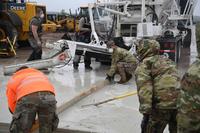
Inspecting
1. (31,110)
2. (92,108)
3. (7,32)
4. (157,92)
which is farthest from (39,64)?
(157,92)

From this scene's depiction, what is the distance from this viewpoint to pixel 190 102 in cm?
291

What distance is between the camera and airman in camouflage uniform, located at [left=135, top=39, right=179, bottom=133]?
4359 millimetres

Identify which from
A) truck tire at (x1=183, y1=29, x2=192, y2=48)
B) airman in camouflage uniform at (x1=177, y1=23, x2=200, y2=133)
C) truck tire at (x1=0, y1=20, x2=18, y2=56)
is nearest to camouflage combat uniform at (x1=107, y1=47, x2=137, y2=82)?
truck tire at (x1=0, y1=20, x2=18, y2=56)

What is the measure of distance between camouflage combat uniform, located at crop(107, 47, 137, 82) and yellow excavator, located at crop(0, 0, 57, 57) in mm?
5958

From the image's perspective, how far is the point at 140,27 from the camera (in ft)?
38.5

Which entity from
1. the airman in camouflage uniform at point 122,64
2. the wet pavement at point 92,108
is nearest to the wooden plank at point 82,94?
the wet pavement at point 92,108

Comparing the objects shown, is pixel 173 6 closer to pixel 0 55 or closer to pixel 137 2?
pixel 137 2

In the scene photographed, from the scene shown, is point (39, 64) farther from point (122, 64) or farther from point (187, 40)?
point (187, 40)

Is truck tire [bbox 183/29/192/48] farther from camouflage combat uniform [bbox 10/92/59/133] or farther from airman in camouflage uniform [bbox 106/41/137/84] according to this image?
camouflage combat uniform [bbox 10/92/59/133]

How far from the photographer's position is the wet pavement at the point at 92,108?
6062 millimetres

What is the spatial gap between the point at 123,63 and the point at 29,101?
555 cm

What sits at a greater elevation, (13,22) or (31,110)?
(13,22)

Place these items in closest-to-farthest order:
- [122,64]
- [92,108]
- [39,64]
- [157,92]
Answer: [157,92], [92,108], [122,64], [39,64]

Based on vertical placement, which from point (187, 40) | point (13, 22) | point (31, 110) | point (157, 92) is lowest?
point (31, 110)
